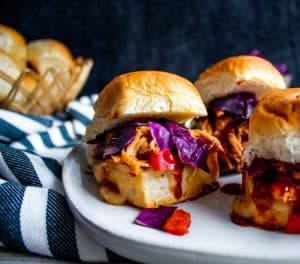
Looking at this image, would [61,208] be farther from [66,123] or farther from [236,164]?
[66,123]

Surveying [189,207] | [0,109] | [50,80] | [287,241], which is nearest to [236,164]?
[189,207]

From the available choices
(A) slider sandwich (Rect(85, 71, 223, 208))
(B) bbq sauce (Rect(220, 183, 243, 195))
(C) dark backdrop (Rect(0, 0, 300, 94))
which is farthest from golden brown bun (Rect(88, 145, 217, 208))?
(C) dark backdrop (Rect(0, 0, 300, 94))

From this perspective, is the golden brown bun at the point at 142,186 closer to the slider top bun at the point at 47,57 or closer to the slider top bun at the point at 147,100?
the slider top bun at the point at 147,100

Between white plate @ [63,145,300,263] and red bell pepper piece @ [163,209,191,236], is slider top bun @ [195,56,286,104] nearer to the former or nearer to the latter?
white plate @ [63,145,300,263]

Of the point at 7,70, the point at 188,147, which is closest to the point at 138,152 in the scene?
the point at 188,147

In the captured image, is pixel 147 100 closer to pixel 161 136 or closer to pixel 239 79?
pixel 161 136
